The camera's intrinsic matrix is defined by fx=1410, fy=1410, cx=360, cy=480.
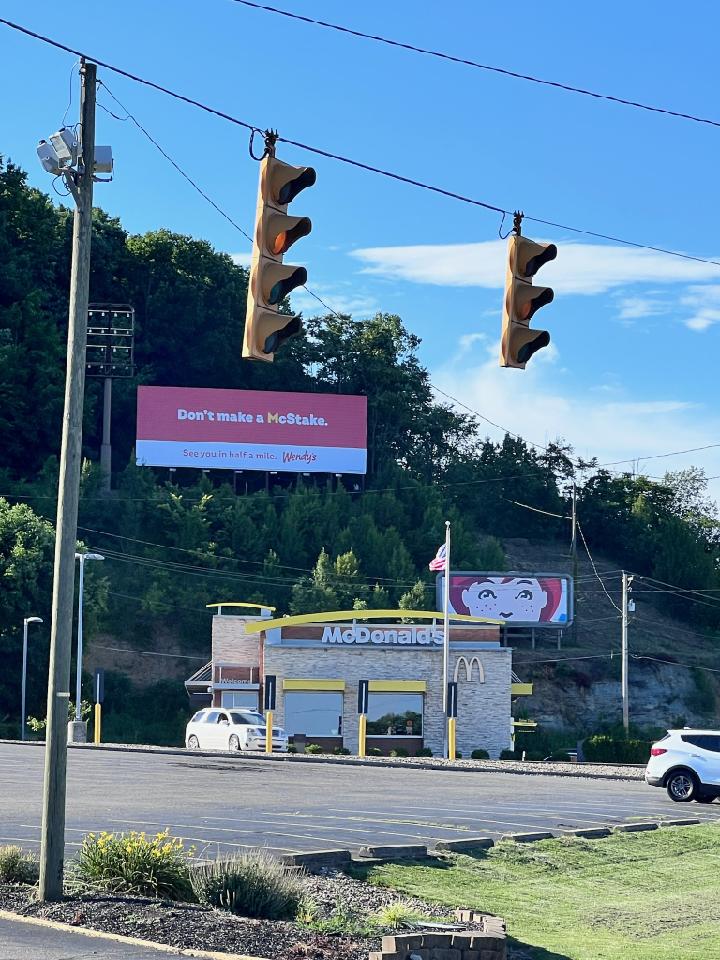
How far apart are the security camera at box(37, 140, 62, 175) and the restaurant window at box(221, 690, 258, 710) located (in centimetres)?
5250

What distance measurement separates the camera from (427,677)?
206ft

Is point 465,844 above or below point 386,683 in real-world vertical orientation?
below

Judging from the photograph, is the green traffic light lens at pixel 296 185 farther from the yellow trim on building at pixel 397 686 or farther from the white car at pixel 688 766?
the yellow trim on building at pixel 397 686

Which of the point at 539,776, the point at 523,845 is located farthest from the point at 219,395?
the point at 523,845

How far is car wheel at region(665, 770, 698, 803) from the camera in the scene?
3206 centimetres

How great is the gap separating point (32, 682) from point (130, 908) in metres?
59.3

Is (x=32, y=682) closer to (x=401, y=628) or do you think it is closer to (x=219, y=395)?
(x=401, y=628)

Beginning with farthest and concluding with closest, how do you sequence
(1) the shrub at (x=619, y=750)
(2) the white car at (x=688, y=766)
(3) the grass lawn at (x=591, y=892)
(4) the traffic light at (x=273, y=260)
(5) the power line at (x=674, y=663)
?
(5) the power line at (x=674, y=663)
(1) the shrub at (x=619, y=750)
(2) the white car at (x=688, y=766)
(3) the grass lawn at (x=591, y=892)
(4) the traffic light at (x=273, y=260)

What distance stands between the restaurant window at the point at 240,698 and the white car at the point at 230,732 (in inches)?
617

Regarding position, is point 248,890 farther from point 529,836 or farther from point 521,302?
point 529,836

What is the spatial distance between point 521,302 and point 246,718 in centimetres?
3676

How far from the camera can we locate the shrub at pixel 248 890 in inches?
586

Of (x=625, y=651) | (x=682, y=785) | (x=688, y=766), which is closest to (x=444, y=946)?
(x=688, y=766)

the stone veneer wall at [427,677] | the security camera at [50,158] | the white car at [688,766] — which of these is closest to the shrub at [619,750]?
the stone veneer wall at [427,677]
